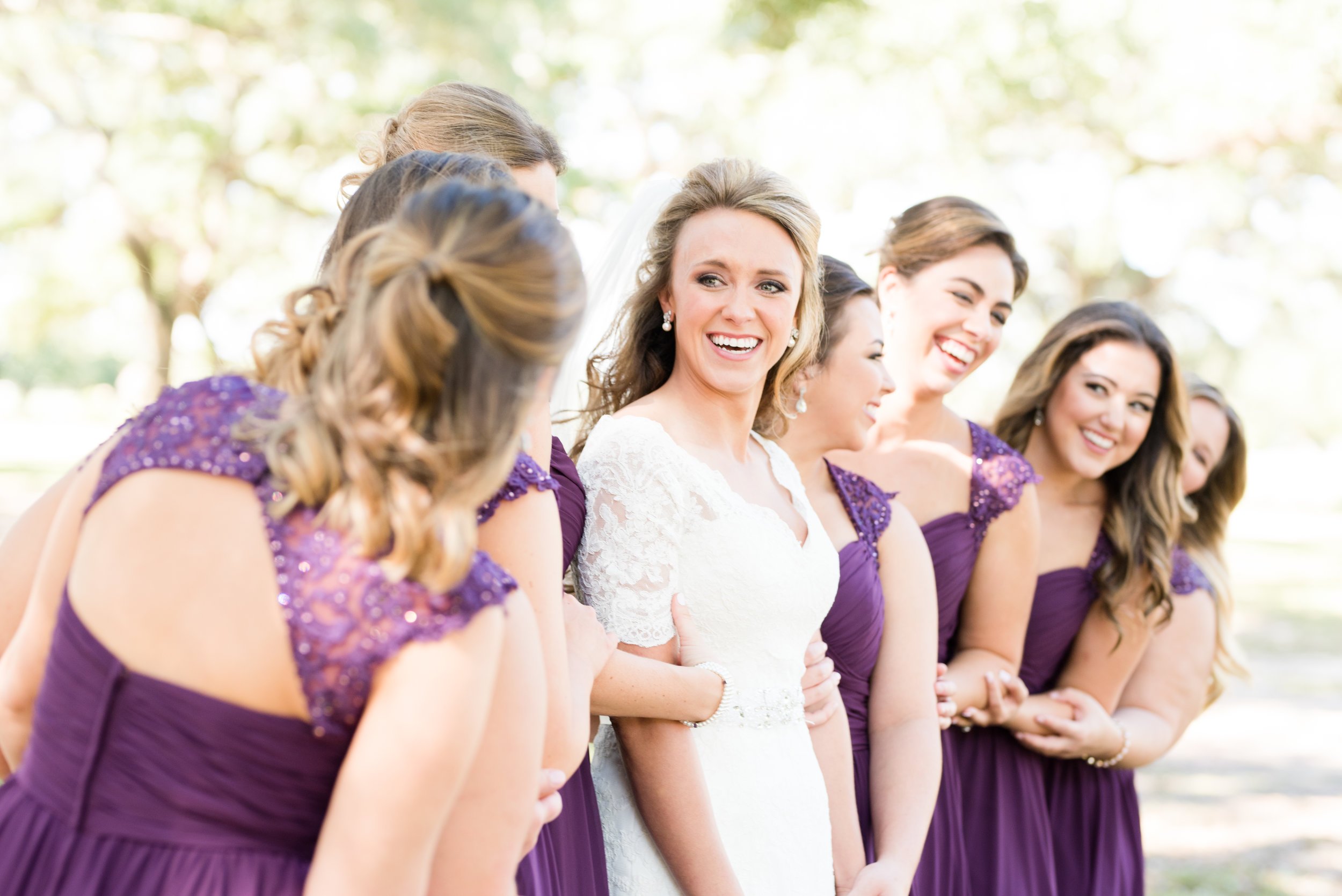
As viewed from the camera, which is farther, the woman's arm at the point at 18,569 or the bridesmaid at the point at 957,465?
the bridesmaid at the point at 957,465

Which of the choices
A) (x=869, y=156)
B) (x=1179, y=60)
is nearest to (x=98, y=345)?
(x=869, y=156)

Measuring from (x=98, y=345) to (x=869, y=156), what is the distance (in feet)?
97.4

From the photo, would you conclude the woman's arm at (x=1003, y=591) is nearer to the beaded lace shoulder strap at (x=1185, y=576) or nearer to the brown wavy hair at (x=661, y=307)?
the beaded lace shoulder strap at (x=1185, y=576)

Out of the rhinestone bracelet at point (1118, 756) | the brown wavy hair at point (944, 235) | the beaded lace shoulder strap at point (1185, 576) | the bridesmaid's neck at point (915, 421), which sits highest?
the brown wavy hair at point (944, 235)

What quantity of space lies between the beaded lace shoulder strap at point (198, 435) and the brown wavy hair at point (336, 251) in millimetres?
71

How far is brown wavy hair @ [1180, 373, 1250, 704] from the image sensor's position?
5199mm

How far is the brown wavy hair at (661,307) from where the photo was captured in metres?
3.05

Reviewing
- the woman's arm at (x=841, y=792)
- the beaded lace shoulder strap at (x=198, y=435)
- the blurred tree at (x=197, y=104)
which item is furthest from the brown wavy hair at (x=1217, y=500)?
the blurred tree at (x=197, y=104)

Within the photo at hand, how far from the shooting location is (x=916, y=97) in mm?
10359

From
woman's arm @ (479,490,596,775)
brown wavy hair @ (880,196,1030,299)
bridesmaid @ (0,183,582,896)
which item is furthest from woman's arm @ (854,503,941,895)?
bridesmaid @ (0,183,582,896)

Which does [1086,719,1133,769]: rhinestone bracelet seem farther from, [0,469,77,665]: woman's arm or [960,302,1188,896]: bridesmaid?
[0,469,77,665]: woman's arm

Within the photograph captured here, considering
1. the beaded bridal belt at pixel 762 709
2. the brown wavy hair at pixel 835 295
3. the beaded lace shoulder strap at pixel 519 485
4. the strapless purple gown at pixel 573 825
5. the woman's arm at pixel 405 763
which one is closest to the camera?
the woman's arm at pixel 405 763

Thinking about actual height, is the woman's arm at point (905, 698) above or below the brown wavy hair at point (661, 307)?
below

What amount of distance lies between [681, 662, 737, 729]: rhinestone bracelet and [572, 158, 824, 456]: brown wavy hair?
0.81 m
